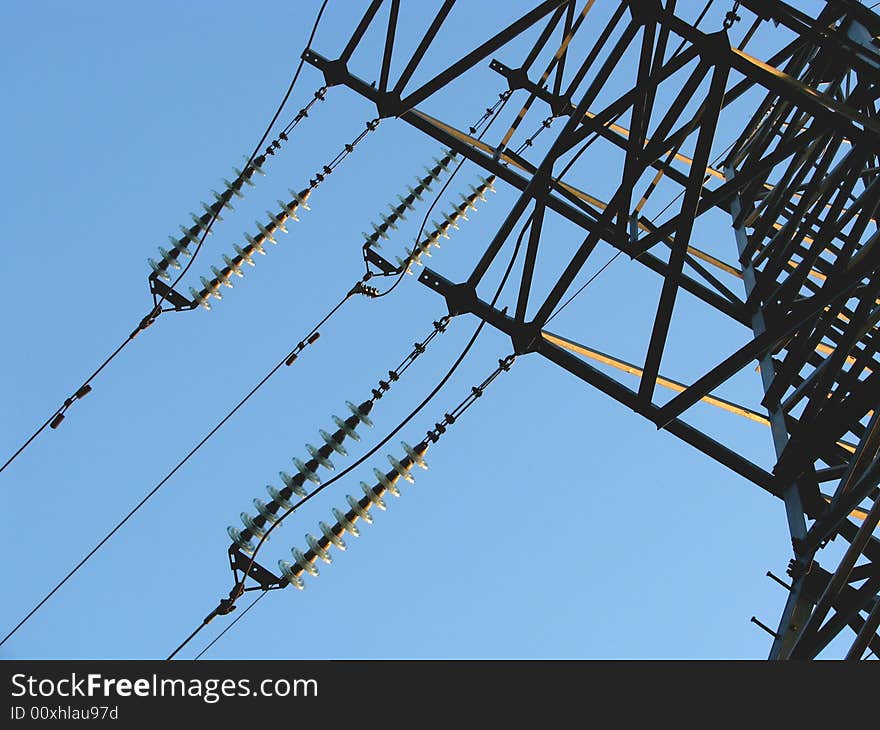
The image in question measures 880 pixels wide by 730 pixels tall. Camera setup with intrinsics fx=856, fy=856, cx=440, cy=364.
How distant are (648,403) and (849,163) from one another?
3275mm

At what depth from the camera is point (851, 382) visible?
667 cm

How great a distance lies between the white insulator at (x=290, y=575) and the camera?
5699 mm

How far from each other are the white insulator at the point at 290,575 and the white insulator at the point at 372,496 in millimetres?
702

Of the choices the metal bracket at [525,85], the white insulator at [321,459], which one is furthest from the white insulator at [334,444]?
the metal bracket at [525,85]

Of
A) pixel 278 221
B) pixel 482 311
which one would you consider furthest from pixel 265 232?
pixel 482 311

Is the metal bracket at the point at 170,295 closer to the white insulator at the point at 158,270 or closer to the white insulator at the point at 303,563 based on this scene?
the white insulator at the point at 158,270

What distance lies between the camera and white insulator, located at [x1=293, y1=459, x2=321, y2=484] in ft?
19.9

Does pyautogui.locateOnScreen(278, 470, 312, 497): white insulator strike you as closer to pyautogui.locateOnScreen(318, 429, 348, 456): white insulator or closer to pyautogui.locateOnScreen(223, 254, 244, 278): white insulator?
pyautogui.locateOnScreen(318, 429, 348, 456): white insulator

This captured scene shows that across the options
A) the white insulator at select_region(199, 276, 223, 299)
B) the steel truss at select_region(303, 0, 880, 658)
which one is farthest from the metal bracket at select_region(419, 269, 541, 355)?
the white insulator at select_region(199, 276, 223, 299)
